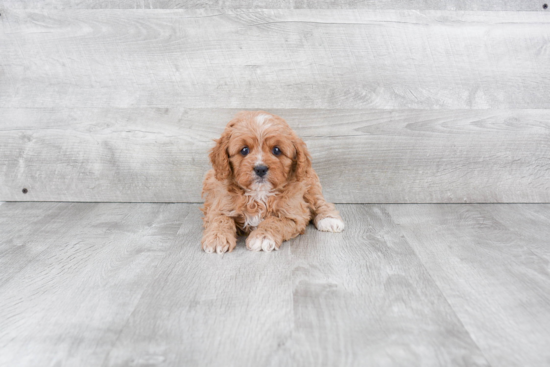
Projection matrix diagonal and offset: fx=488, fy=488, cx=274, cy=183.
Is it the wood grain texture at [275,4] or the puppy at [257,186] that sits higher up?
the wood grain texture at [275,4]

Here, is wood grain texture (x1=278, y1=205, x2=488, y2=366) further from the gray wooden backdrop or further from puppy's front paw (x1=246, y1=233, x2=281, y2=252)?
the gray wooden backdrop

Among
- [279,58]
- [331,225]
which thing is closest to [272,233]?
[331,225]

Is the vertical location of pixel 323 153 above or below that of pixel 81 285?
above

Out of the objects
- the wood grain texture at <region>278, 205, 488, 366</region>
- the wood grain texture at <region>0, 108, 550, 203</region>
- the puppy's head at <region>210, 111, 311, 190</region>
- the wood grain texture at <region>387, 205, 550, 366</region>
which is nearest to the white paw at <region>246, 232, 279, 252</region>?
the wood grain texture at <region>278, 205, 488, 366</region>

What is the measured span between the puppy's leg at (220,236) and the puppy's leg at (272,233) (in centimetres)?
8

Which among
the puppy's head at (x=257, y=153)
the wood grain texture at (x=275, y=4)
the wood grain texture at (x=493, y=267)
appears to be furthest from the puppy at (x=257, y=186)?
the wood grain texture at (x=275, y=4)

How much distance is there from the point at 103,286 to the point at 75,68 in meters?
1.60

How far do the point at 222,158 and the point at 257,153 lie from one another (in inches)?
6.8

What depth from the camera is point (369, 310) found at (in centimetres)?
170

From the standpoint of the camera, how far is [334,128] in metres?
2.98

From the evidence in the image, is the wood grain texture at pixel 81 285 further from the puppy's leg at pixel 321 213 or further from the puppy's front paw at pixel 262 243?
the puppy's leg at pixel 321 213

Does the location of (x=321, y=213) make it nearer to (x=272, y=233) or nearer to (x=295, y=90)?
(x=272, y=233)

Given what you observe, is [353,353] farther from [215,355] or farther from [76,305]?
[76,305]

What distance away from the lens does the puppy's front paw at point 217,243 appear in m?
2.22
